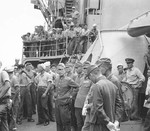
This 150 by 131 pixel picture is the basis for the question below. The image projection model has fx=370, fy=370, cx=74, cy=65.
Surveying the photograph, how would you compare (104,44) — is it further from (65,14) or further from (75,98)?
(65,14)

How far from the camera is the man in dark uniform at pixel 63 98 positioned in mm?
8828

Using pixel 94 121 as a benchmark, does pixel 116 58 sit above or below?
above

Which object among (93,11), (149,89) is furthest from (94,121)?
(93,11)

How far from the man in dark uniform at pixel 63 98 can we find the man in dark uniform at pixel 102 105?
3.16 meters

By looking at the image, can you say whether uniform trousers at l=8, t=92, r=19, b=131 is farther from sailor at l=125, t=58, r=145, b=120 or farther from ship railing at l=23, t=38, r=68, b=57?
ship railing at l=23, t=38, r=68, b=57

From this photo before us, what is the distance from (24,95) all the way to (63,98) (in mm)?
3642

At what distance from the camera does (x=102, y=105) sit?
5.46 metres

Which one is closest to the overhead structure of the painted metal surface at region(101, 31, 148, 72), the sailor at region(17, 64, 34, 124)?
the painted metal surface at region(101, 31, 148, 72)

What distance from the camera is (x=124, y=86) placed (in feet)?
28.6

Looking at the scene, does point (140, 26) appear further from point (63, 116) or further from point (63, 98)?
point (63, 116)

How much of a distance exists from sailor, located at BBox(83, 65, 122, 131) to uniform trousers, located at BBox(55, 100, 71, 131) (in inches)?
126

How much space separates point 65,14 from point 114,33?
59.5ft

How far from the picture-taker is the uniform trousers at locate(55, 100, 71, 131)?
883 centimetres

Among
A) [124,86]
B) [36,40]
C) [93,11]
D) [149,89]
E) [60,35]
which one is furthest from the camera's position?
[93,11]
